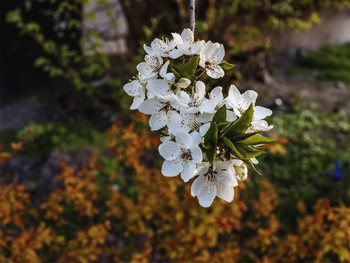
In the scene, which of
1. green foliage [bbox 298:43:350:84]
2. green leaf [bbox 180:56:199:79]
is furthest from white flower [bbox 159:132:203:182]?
green foliage [bbox 298:43:350:84]

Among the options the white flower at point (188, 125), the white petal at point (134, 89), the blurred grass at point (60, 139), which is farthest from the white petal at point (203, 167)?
the blurred grass at point (60, 139)

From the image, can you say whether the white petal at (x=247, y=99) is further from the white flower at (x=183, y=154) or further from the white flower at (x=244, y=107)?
the white flower at (x=183, y=154)

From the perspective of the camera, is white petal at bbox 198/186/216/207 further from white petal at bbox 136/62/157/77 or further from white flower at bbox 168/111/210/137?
white petal at bbox 136/62/157/77

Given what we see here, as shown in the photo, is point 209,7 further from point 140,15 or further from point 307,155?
point 307,155

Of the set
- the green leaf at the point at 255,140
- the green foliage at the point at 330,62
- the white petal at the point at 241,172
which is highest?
the green foliage at the point at 330,62

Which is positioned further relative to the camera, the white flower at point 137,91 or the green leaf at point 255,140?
the white flower at point 137,91
